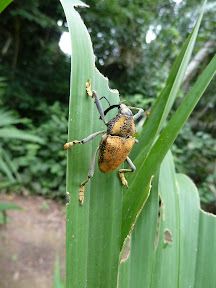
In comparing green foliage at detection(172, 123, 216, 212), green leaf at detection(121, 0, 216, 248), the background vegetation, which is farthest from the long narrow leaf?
green foliage at detection(172, 123, 216, 212)

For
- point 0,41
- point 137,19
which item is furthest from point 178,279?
point 0,41

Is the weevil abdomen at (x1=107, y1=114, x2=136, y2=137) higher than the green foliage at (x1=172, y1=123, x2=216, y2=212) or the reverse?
higher

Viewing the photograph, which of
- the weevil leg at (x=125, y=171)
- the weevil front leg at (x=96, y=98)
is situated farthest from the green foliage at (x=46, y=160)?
the weevil front leg at (x=96, y=98)

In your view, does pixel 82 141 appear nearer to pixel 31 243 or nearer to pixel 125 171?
pixel 125 171

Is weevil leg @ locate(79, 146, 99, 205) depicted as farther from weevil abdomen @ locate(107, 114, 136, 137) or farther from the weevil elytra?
weevil abdomen @ locate(107, 114, 136, 137)

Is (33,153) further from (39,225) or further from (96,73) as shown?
(96,73)

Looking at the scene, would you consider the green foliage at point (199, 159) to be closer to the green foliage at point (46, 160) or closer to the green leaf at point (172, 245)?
the green foliage at point (46, 160)

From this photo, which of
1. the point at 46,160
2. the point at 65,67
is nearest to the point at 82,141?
the point at 46,160
